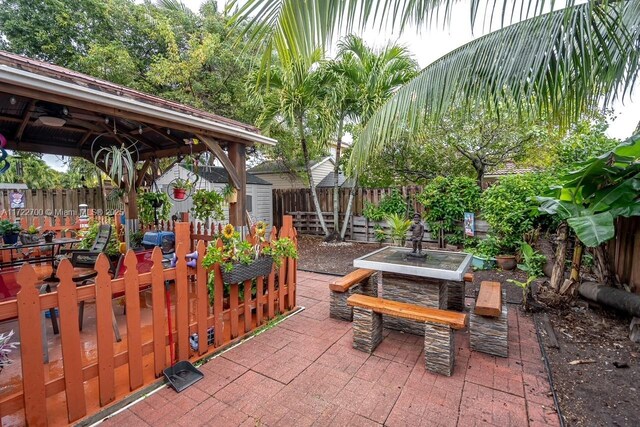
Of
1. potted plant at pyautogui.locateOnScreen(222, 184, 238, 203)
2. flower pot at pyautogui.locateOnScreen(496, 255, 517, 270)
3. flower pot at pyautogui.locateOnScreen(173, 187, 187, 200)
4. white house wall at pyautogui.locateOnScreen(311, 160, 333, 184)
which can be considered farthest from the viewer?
white house wall at pyautogui.locateOnScreen(311, 160, 333, 184)

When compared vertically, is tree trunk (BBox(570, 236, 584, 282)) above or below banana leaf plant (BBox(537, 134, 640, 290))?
below

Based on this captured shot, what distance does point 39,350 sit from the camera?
1679mm

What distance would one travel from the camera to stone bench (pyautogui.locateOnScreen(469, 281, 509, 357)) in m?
2.53

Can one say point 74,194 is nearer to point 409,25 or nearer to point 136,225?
point 136,225

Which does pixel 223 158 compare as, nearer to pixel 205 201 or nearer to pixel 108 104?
pixel 205 201

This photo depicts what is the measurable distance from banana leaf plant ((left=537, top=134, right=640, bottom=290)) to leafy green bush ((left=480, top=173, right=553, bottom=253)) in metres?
1.89

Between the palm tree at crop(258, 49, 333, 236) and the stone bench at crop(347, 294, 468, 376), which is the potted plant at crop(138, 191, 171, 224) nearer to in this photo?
the palm tree at crop(258, 49, 333, 236)

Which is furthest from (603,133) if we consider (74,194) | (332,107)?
(74,194)

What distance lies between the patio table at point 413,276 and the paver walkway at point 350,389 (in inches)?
14.9

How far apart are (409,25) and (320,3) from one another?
0.63 m

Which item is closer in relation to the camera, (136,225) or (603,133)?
(603,133)

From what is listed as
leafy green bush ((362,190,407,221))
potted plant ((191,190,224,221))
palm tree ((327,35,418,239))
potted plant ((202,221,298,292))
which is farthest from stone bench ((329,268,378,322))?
leafy green bush ((362,190,407,221))

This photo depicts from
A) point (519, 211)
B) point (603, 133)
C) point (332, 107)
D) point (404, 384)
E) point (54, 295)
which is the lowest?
point (404, 384)

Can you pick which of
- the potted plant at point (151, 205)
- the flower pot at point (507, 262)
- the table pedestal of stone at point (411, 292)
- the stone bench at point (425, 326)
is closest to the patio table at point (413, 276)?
the table pedestal of stone at point (411, 292)
